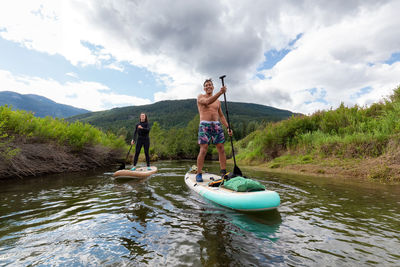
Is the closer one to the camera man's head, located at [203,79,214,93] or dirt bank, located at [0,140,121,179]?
man's head, located at [203,79,214,93]

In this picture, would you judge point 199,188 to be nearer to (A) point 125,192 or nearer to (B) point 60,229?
(A) point 125,192

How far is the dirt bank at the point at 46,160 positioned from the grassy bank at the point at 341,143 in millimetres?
11118

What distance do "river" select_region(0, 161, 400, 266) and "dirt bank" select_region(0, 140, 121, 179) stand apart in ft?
14.1

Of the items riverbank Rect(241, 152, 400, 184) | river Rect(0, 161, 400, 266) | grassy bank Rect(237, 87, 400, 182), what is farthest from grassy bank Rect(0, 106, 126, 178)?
riverbank Rect(241, 152, 400, 184)

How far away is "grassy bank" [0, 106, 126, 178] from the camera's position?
8018mm

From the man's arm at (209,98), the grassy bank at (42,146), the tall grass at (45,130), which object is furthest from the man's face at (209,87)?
the tall grass at (45,130)

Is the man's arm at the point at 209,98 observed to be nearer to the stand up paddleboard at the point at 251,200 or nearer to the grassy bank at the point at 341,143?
the stand up paddleboard at the point at 251,200

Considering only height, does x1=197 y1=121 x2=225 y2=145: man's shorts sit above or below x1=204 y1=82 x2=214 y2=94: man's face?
below

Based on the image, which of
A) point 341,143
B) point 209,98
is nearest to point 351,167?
point 341,143

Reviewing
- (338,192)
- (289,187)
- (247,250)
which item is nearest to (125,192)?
(247,250)

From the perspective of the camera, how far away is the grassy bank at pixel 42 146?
8018 millimetres

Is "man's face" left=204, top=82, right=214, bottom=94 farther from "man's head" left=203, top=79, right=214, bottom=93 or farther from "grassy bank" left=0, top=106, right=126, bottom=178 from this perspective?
"grassy bank" left=0, top=106, right=126, bottom=178

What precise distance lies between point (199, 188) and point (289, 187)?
9.17 feet

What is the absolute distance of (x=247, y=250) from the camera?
2.40m
